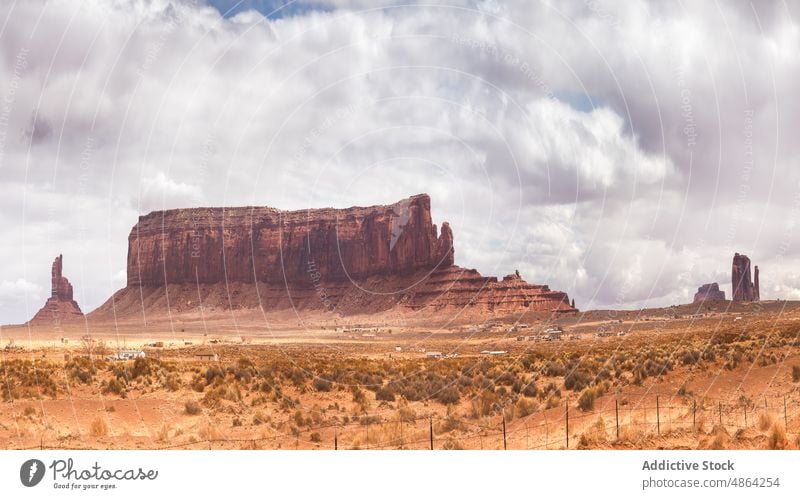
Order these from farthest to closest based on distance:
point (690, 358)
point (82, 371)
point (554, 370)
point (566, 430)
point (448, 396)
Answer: point (554, 370), point (690, 358), point (82, 371), point (448, 396), point (566, 430)

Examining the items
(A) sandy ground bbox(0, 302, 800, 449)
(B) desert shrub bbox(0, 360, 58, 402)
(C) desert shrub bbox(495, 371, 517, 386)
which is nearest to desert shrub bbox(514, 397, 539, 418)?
(A) sandy ground bbox(0, 302, 800, 449)

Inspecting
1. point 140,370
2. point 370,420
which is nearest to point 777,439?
point 370,420

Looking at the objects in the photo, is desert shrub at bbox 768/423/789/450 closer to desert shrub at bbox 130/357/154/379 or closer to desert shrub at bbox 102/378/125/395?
desert shrub at bbox 102/378/125/395

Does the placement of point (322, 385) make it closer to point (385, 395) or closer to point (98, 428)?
point (385, 395)

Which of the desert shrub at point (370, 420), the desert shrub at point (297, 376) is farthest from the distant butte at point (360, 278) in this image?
the desert shrub at point (370, 420)

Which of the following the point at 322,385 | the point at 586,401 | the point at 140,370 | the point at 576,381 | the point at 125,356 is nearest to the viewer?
the point at 586,401
